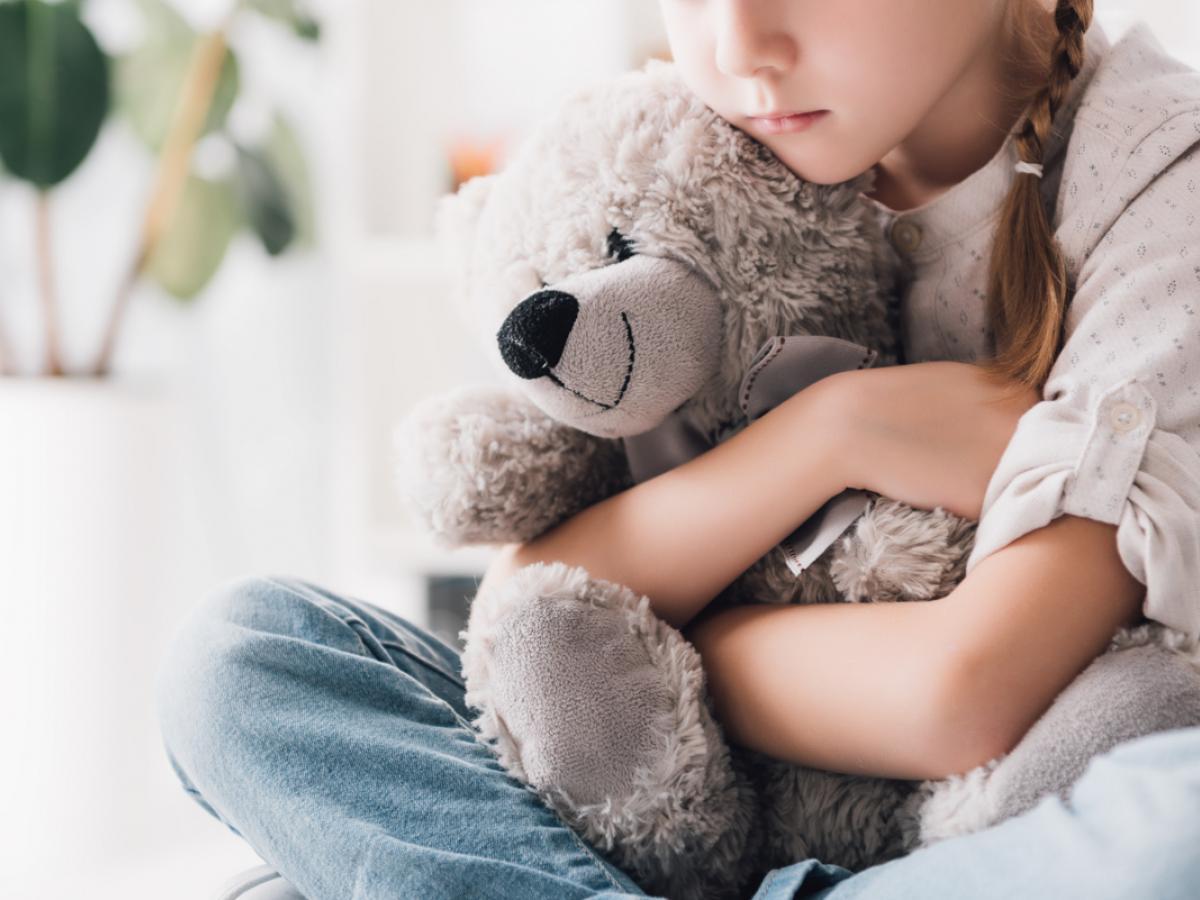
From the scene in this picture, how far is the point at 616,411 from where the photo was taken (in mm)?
624

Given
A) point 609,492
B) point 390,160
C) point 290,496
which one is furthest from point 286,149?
point 609,492

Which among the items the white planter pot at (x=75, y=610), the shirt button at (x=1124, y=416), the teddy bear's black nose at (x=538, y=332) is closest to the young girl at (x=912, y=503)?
the shirt button at (x=1124, y=416)

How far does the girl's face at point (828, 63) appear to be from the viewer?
616 mm

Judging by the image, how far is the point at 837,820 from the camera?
614mm

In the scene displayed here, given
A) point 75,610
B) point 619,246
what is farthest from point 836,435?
point 75,610

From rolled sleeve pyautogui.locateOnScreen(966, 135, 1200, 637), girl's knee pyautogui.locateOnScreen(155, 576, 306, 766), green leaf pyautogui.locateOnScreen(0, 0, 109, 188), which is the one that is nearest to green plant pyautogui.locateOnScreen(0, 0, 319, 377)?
green leaf pyautogui.locateOnScreen(0, 0, 109, 188)

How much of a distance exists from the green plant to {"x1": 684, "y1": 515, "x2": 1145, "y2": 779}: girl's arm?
4.04 ft

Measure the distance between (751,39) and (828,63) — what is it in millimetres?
46

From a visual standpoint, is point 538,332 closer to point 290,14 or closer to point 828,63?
point 828,63

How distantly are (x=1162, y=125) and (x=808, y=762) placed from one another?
38 cm

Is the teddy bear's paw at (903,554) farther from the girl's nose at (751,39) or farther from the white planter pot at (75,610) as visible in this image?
the white planter pot at (75,610)

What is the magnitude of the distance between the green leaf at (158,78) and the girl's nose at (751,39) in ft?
3.86

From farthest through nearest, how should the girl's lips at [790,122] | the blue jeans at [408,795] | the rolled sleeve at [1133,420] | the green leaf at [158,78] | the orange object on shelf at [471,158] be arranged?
the orange object on shelf at [471,158] < the green leaf at [158,78] < the girl's lips at [790,122] < the rolled sleeve at [1133,420] < the blue jeans at [408,795]

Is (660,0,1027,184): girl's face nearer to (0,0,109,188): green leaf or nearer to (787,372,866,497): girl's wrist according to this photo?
(787,372,866,497): girl's wrist
